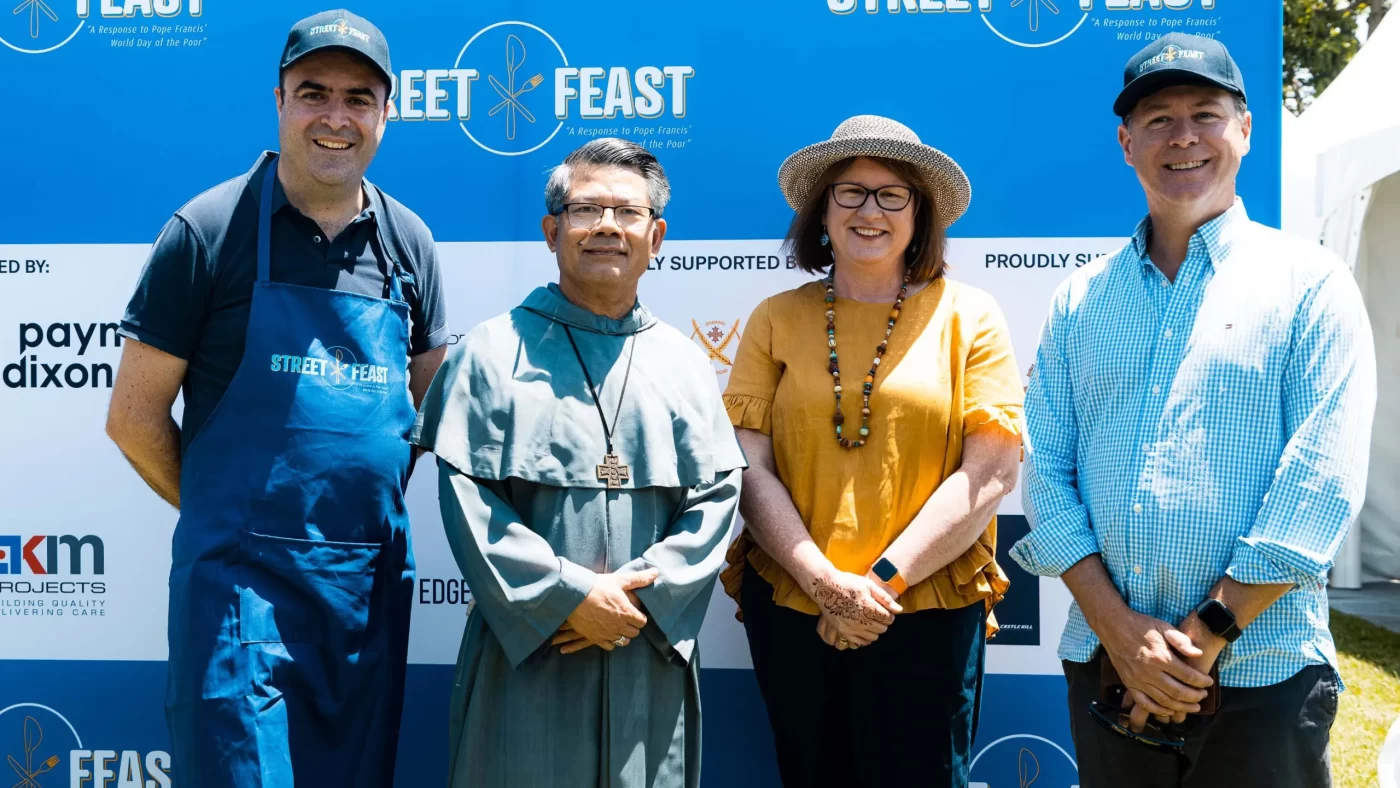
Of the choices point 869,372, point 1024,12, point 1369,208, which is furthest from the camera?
point 1369,208

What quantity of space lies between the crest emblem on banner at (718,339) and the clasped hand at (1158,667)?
1.42 m

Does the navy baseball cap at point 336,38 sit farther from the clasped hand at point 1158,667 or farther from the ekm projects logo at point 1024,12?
the clasped hand at point 1158,667

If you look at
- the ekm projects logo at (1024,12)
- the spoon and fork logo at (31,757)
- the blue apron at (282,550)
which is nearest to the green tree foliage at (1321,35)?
the ekm projects logo at (1024,12)

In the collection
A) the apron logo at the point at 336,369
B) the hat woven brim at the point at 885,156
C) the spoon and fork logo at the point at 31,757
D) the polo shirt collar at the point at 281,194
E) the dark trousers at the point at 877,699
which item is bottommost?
the spoon and fork logo at the point at 31,757

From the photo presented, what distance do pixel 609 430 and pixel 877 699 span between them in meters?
0.91

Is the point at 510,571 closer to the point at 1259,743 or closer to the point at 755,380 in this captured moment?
the point at 755,380

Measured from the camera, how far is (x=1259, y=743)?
81.4 inches

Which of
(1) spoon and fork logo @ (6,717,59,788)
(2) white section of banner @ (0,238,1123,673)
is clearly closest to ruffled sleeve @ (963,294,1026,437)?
(2) white section of banner @ (0,238,1123,673)

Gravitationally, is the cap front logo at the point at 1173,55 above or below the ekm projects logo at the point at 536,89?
below

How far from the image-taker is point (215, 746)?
2.28 meters

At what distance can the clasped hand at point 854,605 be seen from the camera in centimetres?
246

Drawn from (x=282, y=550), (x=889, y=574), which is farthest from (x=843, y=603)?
(x=282, y=550)

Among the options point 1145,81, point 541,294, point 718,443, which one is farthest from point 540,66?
point 1145,81

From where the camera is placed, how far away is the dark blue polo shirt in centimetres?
231
